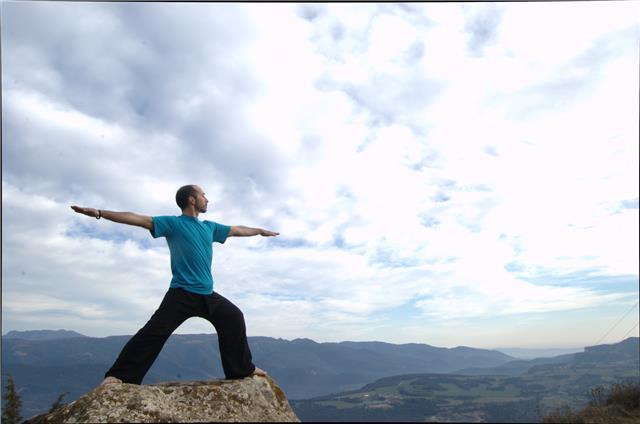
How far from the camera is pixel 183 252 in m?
5.29

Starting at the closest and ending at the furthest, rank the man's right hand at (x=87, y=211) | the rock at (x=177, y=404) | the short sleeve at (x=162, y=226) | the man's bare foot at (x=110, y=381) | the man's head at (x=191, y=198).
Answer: the rock at (x=177, y=404) → the man's right hand at (x=87, y=211) → the man's bare foot at (x=110, y=381) → the short sleeve at (x=162, y=226) → the man's head at (x=191, y=198)

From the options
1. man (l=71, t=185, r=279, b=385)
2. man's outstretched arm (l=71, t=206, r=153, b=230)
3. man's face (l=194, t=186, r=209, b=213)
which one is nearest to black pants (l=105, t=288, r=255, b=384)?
man (l=71, t=185, r=279, b=385)

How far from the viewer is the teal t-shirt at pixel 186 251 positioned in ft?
17.1

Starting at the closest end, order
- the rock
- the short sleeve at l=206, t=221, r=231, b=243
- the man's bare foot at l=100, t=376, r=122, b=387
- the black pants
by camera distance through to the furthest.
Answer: the rock
the man's bare foot at l=100, t=376, r=122, b=387
the black pants
the short sleeve at l=206, t=221, r=231, b=243

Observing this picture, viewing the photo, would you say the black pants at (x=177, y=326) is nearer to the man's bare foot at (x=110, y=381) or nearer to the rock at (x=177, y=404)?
the man's bare foot at (x=110, y=381)

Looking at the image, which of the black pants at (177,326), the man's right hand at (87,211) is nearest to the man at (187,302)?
the black pants at (177,326)

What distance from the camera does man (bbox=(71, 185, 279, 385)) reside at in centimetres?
491

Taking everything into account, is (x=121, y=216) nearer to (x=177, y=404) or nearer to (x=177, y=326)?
(x=177, y=326)

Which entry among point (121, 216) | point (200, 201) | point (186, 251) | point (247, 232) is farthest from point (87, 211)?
point (247, 232)

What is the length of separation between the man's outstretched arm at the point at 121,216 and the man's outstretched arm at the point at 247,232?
1120 millimetres

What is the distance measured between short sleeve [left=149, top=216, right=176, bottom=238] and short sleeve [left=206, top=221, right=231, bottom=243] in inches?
22.9

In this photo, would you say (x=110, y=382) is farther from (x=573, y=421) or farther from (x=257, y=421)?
(x=573, y=421)

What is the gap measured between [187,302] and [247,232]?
51.5 inches

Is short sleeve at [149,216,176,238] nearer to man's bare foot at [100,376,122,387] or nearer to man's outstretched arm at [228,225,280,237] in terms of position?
man's outstretched arm at [228,225,280,237]
